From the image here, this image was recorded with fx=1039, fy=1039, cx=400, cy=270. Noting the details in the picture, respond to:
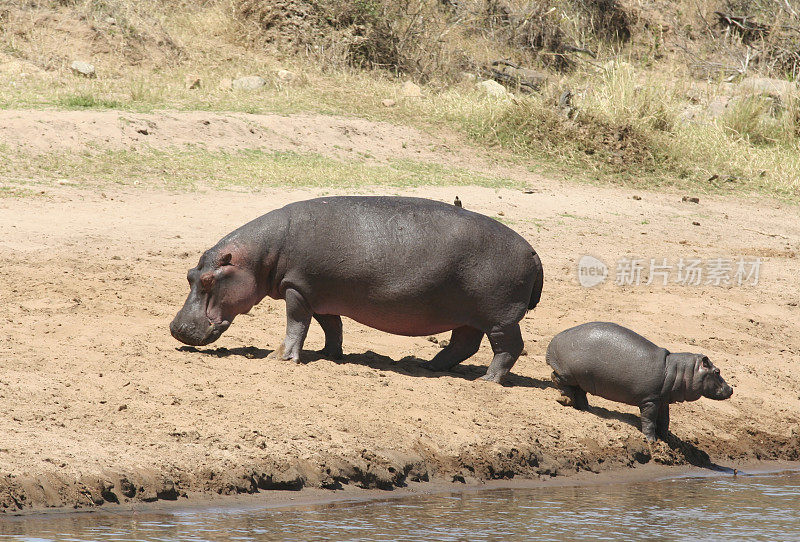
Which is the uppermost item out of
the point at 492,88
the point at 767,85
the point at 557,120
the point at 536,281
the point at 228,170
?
the point at 767,85

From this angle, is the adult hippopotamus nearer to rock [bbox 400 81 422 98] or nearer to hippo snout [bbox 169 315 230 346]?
hippo snout [bbox 169 315 230 346]

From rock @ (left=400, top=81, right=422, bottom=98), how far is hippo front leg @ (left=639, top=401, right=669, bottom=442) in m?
9.43

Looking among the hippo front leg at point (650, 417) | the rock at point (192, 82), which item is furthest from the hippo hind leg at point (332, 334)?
the rock at point (192, 82)

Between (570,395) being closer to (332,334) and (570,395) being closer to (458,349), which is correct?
(458,349)

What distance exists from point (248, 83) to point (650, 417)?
9.59 m

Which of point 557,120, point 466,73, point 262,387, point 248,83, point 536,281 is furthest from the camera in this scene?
point 466,73

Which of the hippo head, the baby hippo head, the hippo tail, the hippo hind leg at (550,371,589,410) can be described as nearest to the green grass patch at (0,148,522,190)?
the hippo head

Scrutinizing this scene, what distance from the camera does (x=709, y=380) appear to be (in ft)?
19.9

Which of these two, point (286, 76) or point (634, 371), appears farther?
point (286, 76)

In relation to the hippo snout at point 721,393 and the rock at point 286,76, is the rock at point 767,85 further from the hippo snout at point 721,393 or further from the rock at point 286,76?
the hippo snout at point 721,393

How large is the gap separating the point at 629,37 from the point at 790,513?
1597 cm

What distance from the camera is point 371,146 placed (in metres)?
12.8

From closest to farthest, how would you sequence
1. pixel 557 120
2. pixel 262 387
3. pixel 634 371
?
pixel 262 387, pixel 634 371, pixel 557 120

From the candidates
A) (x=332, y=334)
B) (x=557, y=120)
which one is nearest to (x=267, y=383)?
(x=332, y=334)
